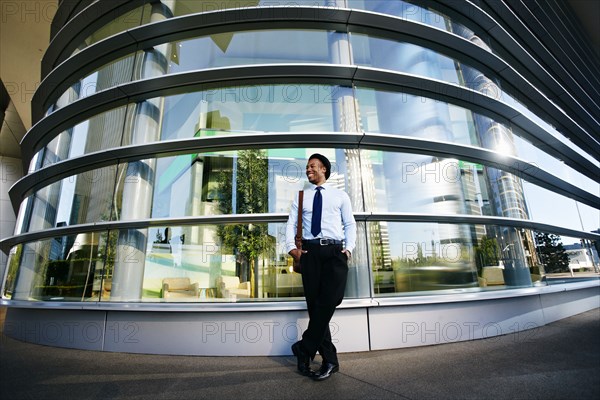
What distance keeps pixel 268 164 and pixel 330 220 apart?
1349mm

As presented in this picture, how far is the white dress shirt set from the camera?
2.60 m

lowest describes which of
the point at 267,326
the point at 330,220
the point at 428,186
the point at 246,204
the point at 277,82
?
the point at 267,326

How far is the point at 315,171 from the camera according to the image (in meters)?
2.78

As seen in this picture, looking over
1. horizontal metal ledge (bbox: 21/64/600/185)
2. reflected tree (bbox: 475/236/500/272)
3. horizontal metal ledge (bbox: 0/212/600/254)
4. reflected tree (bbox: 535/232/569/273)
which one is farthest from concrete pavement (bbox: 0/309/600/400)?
horizontal metal ledge (bbox: 21/64/600/185)

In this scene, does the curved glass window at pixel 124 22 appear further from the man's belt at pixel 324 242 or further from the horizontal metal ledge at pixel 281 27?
the man's belt at pixel 324 242

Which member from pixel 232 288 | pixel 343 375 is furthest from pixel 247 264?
pixel 343 375

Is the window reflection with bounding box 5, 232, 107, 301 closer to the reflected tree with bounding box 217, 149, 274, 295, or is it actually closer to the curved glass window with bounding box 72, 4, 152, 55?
the reflected tree with bounding box 217, 149, 274, 295

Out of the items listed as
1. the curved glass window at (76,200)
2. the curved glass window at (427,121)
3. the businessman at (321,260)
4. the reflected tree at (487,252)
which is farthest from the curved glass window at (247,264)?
the curved glass window at (427,121)

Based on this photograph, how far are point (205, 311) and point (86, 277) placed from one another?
5.92 ft

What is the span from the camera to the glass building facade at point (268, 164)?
134 inches

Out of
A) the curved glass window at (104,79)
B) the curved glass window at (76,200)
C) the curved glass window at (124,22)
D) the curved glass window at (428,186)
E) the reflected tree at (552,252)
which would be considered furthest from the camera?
the reflected tree at (552,252)

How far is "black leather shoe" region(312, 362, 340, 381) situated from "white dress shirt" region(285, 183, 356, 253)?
3.15 feet

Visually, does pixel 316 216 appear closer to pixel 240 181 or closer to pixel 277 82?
pixel 240 181

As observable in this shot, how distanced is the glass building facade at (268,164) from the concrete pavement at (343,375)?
0.51 meters
